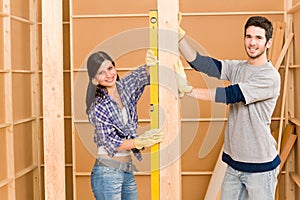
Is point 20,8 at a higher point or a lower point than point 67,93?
higher

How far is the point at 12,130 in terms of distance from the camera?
14.8ft

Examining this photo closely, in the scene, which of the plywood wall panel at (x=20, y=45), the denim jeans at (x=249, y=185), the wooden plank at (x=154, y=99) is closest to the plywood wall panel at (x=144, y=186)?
the plywood wall panel at (x=20, y=45)

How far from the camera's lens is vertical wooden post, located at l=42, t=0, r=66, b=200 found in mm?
2803

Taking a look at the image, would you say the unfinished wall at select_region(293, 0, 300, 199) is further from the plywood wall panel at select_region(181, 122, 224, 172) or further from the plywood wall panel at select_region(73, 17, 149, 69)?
the plywood wall panel at select_region(73, 17, 149, 69)

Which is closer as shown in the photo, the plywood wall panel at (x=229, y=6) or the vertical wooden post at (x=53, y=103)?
the vertical wooden post at (x=53, y=103)

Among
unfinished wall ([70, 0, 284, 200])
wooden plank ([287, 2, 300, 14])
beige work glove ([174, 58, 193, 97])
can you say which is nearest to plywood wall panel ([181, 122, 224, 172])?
unfinished wall ([70, 0, 284, 200])

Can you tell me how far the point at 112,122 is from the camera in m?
2.93

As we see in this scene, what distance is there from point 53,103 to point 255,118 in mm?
1137

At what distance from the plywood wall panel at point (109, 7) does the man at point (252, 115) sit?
202cm

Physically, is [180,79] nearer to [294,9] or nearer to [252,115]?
[252,115]

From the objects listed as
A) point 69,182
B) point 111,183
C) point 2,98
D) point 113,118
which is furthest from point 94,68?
point 69,182

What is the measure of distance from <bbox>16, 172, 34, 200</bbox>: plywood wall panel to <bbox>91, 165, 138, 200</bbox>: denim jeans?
1.94m

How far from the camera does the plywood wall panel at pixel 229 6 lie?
489 cm

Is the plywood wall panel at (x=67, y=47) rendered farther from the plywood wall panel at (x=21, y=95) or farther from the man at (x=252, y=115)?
the man at (x=252, y=115)
